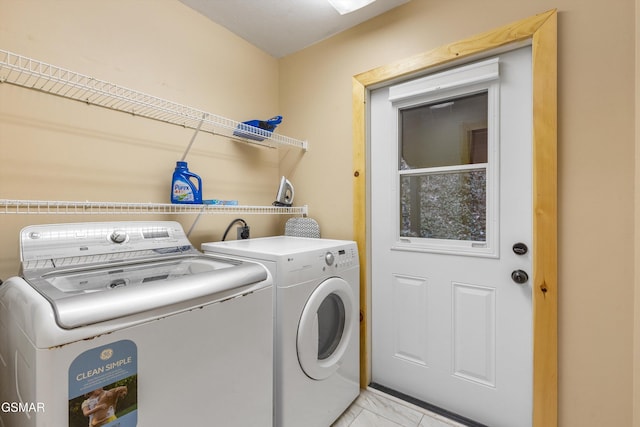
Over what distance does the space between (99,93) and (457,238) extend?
6.56ft

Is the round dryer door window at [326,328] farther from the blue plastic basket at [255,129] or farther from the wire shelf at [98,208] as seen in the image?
the blue plastic basket at [255,129]

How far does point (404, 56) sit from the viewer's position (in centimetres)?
179

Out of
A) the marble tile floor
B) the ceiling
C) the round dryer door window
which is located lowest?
the marble tile floor

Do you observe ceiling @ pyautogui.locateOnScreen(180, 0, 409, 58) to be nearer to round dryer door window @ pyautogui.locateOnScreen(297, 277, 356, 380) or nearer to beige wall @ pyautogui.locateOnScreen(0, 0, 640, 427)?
beige wall @ pyautogui.locateOnScreen(0, 0, 640, 427)

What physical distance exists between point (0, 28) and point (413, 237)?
223 cm

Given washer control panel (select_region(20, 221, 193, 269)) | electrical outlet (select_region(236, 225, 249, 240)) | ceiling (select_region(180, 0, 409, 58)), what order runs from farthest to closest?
electrical outlet (select_region(236, 225, 249, 240)) < ceiling (select_region(180, 0, 409, 58)) < washer control panel (select_region(20, 221, 193, 269))

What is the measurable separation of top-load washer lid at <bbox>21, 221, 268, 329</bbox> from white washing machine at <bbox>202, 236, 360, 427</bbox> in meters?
0.19

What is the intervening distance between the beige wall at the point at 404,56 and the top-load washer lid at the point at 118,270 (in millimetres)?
229

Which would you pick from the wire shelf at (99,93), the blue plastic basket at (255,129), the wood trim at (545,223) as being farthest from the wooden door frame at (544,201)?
the wire shelf at (99,93)

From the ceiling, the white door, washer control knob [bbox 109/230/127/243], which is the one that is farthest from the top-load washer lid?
the ceiling

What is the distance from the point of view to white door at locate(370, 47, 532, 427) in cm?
151

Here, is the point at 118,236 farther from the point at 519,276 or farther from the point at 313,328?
the point at 519,276

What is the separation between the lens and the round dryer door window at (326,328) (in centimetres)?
141

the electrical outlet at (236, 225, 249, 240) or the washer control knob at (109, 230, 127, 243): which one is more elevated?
the washer control knob at (109, 230, 127, 243)
